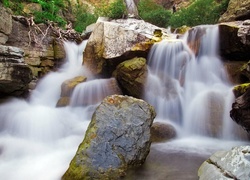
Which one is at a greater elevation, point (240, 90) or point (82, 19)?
point (82, 19)

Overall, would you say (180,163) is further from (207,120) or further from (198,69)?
(198,69)

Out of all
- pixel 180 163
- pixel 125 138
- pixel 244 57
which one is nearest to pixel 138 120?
pixel 125 138

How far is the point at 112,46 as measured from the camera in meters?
8.32

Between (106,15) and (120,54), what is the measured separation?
548cm

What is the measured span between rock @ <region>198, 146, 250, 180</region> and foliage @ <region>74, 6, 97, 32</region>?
12346 millimetres

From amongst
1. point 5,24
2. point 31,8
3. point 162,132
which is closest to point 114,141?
point 162,132

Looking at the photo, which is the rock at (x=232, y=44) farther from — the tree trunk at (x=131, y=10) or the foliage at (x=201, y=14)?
the tree trunk at (x=131, y=10)

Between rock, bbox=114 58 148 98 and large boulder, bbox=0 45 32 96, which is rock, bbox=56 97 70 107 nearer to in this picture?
large boulder, bbox=0 45 32 96

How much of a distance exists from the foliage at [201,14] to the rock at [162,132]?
6.88m

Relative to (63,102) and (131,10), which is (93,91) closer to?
(63,102)

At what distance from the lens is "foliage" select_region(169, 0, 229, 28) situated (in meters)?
11.0

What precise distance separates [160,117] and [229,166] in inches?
153

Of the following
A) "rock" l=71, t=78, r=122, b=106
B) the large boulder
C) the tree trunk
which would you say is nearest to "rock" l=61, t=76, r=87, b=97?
"rock" l=71, t=78, r=122, b=106

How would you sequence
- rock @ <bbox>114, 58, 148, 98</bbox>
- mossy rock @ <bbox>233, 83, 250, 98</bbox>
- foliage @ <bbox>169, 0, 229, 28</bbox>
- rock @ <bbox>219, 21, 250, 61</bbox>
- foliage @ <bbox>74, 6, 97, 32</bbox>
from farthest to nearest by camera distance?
foliage @ <bbox>74, 6, 97, 32</bbox> → foliage @ <bbox>169, 0, 229, 28</bbox> → rock @ <bbox>114, 58, 148, 98</bbox> → rock @ <bbox>219, 21, 250, 61</bbox> → mossy rock @ <bbox>233, 83, 250, 98</bbox>
